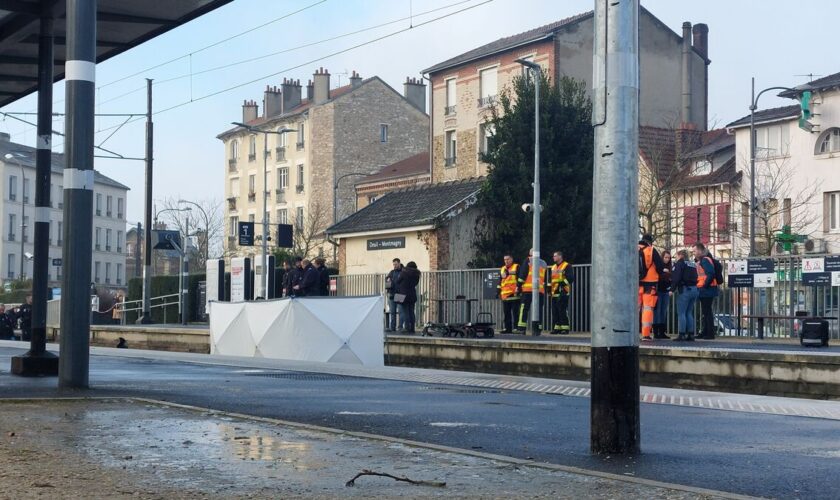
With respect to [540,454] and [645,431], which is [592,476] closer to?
[540,454]

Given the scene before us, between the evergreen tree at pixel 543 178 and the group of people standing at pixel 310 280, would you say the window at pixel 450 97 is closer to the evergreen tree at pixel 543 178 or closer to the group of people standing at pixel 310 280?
the evergreen tree at pixel 543 178

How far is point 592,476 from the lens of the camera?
7.40 meters

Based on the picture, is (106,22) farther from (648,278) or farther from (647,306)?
(647,306)

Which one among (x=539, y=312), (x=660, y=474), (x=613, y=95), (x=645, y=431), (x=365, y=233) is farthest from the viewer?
(x=365, y=233)

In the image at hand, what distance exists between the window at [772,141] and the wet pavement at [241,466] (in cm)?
5694

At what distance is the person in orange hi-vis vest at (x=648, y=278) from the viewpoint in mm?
23516

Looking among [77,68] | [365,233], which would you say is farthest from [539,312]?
[77,68]

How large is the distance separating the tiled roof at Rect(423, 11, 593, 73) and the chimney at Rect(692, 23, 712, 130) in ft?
27.4

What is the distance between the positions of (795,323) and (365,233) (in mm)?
24089

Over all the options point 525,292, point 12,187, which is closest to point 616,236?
point 525,292

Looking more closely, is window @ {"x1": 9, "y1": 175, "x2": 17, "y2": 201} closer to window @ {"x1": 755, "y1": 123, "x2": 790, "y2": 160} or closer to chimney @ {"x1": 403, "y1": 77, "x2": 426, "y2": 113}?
chimney @ {"x1": 403, "y1": 77, "x2": 426, "y2": 113}

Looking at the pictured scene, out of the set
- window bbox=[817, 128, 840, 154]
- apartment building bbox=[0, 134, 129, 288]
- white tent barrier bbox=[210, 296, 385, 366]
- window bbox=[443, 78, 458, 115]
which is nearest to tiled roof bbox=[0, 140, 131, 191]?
apartment building bbox=[0, 134, 129, 288]

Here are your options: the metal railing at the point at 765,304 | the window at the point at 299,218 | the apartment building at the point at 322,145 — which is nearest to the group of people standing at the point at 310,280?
the metal railing at the point at 765,304

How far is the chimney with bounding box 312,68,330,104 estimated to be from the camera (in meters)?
96.2
